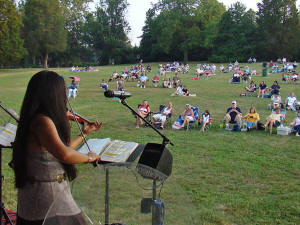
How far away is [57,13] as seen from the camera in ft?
203

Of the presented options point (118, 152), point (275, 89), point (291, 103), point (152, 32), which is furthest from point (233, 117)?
point (152, 32)

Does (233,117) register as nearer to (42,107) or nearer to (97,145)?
(97,145)

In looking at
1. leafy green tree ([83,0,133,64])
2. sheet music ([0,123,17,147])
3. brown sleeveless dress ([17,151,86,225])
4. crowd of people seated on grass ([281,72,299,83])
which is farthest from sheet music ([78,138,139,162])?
leafy green tree ([83,0,133,64])

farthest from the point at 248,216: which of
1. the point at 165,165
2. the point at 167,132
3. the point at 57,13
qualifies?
the point at 57,13

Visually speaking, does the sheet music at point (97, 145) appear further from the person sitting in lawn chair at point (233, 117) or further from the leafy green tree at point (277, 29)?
the leafy green tree at point (277, 29)

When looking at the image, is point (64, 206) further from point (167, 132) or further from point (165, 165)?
point (167, 132)

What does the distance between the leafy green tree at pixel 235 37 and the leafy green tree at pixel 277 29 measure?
1947mm

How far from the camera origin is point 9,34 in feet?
157

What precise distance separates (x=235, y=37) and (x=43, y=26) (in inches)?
1306

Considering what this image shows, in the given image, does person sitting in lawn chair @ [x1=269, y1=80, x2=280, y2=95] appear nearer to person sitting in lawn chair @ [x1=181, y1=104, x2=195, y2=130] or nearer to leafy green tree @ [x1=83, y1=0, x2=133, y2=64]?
person sitting in lawn chair @ [x1=181, y1=104, x2=195, y2=130]

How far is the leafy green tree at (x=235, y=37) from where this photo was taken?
6109cm

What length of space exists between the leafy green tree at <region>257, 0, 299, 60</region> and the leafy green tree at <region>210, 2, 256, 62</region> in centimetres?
195

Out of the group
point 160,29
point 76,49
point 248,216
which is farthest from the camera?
point 76,49

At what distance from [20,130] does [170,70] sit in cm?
4211
